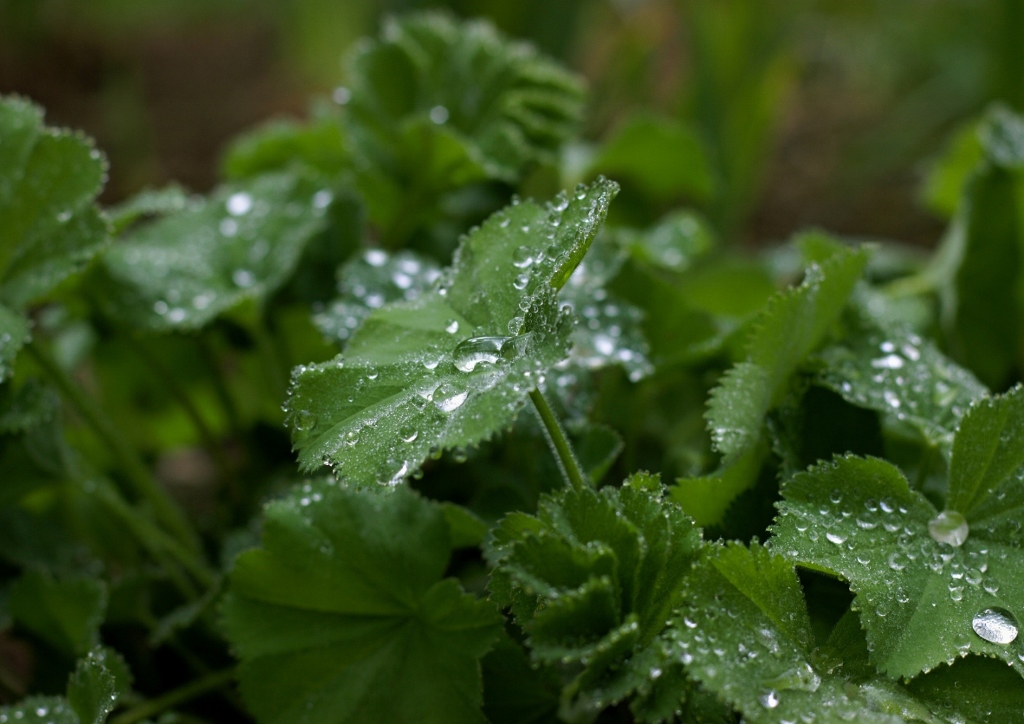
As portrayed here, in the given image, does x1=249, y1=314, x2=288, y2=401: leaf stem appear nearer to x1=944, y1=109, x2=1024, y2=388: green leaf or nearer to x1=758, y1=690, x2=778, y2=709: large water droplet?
x1=758, y1=690, x2=778, y2=709: large water droplet

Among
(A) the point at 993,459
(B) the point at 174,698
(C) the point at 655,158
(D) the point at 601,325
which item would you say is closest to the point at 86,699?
(B) the point at 174,698

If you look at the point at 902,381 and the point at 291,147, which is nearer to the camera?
the point at 902,381

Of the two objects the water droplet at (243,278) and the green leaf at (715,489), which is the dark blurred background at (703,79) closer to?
the water droplet at (243,278)

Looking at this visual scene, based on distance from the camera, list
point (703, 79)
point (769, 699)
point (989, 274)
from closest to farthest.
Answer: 1. point (769, 699)
2. point (989, 274)
3. point (703, 79)

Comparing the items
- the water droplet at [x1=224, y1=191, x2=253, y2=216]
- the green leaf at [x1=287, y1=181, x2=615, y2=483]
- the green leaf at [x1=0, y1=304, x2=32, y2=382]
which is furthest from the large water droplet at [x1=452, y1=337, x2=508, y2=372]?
the water droplet at [x1=224, y1=191, x2=253, y2=216]

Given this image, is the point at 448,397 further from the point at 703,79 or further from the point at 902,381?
the point at 703,79
